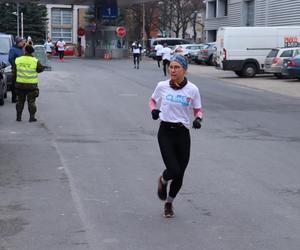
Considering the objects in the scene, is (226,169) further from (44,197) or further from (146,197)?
(44,197)

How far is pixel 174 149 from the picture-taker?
20.4 feet

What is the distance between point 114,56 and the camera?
185 feet

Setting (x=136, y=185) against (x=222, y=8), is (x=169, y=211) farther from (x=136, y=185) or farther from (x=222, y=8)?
(x=222, y=8)

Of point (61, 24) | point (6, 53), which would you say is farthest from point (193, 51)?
point (61, 24)

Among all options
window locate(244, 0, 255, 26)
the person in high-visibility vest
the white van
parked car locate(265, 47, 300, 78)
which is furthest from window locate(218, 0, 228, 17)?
the person in high-visibility vest

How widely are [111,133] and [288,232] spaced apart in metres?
6.54

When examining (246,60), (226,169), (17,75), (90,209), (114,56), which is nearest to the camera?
(90,209)

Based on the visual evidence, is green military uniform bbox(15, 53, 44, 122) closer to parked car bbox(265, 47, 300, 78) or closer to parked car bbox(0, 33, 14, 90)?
parked car bbox(0, 33, 14, 90)

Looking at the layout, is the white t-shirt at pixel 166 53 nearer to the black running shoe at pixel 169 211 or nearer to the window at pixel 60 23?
the black running shoe at pixel 169 211

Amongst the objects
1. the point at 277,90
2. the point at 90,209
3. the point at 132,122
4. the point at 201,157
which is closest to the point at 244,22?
the point at 277,90

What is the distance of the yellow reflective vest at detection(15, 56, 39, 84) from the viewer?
44.0 feet

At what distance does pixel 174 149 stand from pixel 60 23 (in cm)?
9364

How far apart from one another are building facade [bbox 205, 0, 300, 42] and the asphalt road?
30.5 meters

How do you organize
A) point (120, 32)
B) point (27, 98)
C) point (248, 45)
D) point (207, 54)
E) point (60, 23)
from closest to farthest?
1. point (27, 98)
2. point (248, 45)
3. point (207, 54)
4. point (120, 32)
5. point (60, 23)
